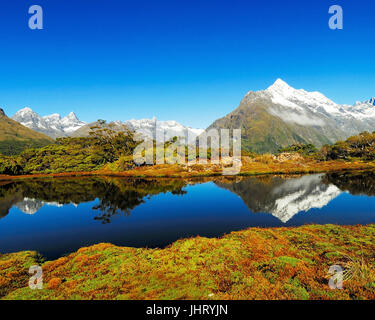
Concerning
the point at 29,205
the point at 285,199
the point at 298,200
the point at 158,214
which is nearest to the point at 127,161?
the point at 29,205

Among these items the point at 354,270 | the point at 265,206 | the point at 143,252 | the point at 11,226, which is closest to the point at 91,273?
the point at 143,252

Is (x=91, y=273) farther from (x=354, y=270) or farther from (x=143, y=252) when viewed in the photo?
(x=354, y=270)

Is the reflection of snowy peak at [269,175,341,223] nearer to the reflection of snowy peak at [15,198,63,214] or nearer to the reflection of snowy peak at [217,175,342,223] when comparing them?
the reflection of snowy peak at [217,175,342,223]

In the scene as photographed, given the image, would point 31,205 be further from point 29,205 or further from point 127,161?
point 127,161

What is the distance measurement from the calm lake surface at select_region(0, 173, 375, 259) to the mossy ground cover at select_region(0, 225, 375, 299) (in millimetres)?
4805

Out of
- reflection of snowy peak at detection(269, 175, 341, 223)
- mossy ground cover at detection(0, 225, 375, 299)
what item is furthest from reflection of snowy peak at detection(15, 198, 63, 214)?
reflection of snowy peak at detection(269, 175, 341, 223)

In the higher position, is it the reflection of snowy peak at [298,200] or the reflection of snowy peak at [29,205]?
the reflection of snowy peak at [298,200]

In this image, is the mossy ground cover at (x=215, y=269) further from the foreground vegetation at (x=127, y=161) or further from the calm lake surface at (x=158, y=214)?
the foreground vegetation at (x=127, y=161)

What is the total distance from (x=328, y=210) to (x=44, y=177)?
4276 inches

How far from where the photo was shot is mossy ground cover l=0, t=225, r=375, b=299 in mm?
13844

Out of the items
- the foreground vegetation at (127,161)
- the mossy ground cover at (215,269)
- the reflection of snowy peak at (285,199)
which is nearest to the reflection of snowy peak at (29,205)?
the mossy ground cover at (215,269)

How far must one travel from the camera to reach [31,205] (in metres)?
46.8

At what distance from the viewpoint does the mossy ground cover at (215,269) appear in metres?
13.8

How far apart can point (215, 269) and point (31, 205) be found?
4726cm
